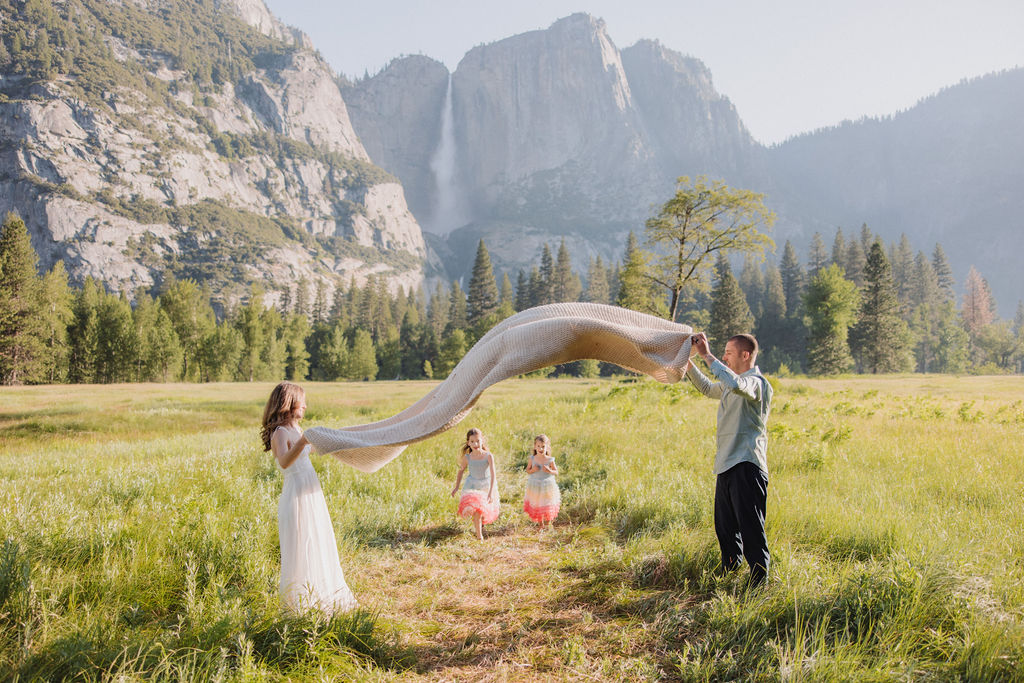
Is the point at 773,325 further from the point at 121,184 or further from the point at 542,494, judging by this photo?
the point at 121,184

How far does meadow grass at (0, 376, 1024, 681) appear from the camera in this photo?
333 centimetres

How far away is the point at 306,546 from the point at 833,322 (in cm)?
6092

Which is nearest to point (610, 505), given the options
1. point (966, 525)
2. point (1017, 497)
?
point (966, 525)

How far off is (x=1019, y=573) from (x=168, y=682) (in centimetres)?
688

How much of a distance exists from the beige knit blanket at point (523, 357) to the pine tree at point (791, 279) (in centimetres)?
9267

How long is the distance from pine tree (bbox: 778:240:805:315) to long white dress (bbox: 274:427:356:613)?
94213 mm

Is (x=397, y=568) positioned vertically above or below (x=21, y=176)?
below

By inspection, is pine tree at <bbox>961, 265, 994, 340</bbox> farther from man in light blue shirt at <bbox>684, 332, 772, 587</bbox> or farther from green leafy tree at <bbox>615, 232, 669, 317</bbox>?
man in light blue shirt at <bbox>684, 332, 772, 587</bbox>

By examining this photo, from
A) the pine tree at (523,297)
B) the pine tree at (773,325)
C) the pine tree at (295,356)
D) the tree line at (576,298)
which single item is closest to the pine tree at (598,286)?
the tree line at (576,298)

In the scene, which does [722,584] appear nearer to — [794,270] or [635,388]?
[635,388]

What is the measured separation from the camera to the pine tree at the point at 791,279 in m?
85.6

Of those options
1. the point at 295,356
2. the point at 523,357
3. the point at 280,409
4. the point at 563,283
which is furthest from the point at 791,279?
the point at 280,409

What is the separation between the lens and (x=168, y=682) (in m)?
2.88

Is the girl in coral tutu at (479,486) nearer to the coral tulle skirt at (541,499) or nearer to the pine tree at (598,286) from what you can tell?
the coral tulle skirt at (541,499)
